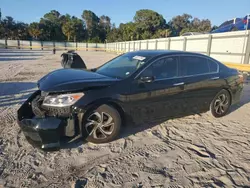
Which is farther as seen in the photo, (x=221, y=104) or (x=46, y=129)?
(x=221, y=104)

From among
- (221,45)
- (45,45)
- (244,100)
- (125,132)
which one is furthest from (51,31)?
(125,132)

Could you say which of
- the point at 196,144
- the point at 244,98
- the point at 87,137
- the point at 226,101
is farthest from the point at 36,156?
the point at 244,98

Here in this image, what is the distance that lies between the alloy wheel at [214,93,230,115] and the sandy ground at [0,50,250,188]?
0.62m

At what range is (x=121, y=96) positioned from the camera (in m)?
3.41

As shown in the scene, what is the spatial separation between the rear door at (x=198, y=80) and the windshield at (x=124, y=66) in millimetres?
898

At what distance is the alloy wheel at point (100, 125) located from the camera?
3268mm

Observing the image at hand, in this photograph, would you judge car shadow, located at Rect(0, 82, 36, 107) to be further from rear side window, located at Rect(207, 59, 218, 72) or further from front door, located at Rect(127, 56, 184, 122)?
rear side window, located at Rect(207, 59, 218, 72)

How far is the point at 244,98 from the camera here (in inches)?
260

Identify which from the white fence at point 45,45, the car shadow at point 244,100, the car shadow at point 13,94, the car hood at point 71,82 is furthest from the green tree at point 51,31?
the car hood at point 71,82

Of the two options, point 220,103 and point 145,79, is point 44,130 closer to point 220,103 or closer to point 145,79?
point 145,79

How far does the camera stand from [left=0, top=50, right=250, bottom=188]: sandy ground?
8.30 feet

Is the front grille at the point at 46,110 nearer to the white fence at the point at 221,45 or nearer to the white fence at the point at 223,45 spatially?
the white fence at the point at 221,45

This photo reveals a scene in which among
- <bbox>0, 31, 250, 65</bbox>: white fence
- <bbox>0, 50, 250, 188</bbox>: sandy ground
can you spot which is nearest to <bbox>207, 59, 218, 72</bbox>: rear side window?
<bbox>0, 50, 250, 188</bbox>: sandy ground

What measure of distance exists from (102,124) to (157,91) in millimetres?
1213
